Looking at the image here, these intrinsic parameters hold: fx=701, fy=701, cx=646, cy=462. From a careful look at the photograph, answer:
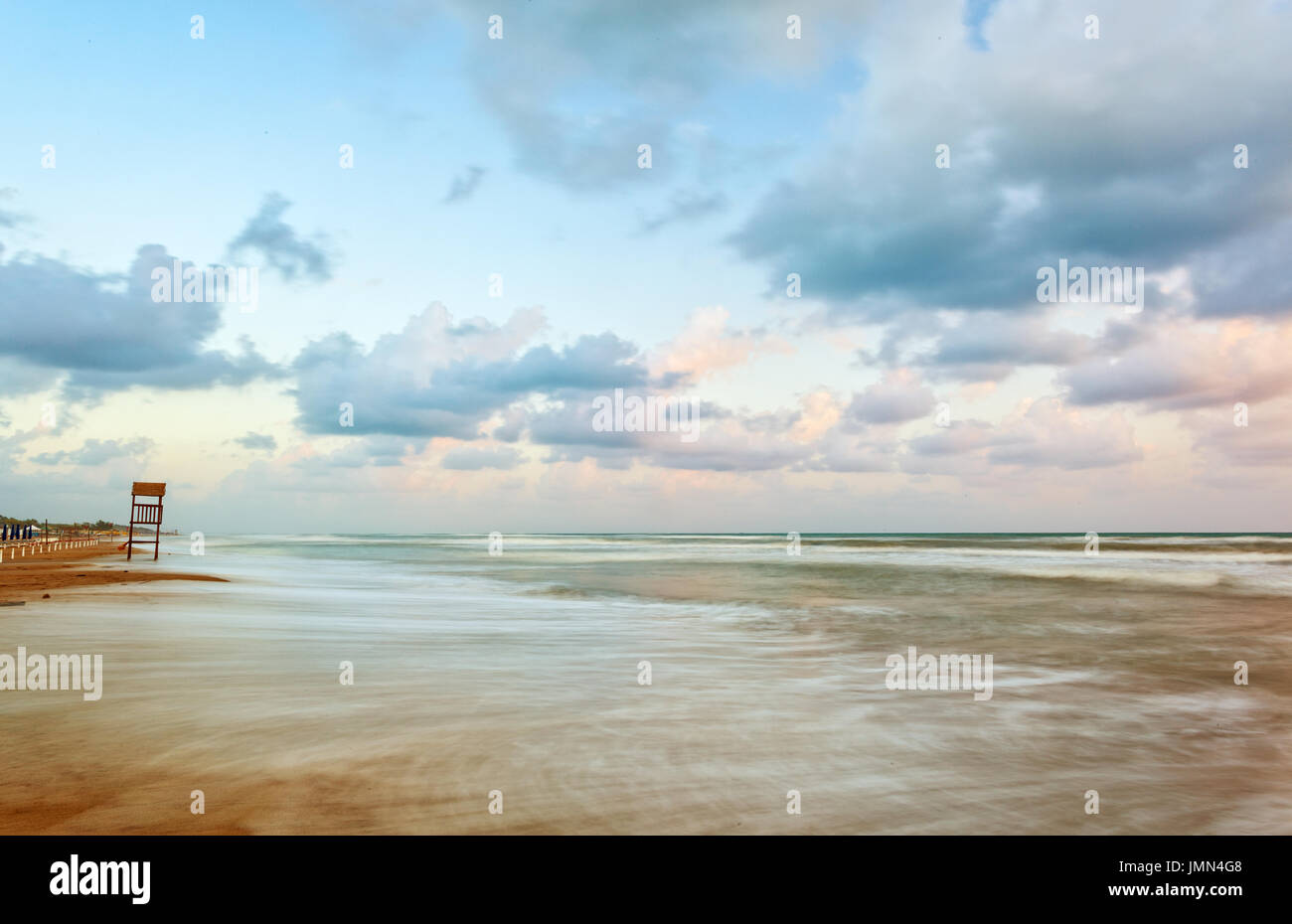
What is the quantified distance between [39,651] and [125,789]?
5.90 metres

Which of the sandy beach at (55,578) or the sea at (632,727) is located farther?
the sandy beach at (55,578)

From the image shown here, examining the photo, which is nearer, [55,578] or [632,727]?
[632,727]

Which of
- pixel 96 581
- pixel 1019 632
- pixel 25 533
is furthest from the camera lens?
pixel 25 533

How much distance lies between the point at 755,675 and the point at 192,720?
5.89 meters

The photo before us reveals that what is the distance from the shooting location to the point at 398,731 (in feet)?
19.0

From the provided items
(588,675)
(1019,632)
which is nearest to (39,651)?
(588,675)

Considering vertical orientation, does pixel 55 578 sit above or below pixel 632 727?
above

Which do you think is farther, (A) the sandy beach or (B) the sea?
(A) the sandy beach
